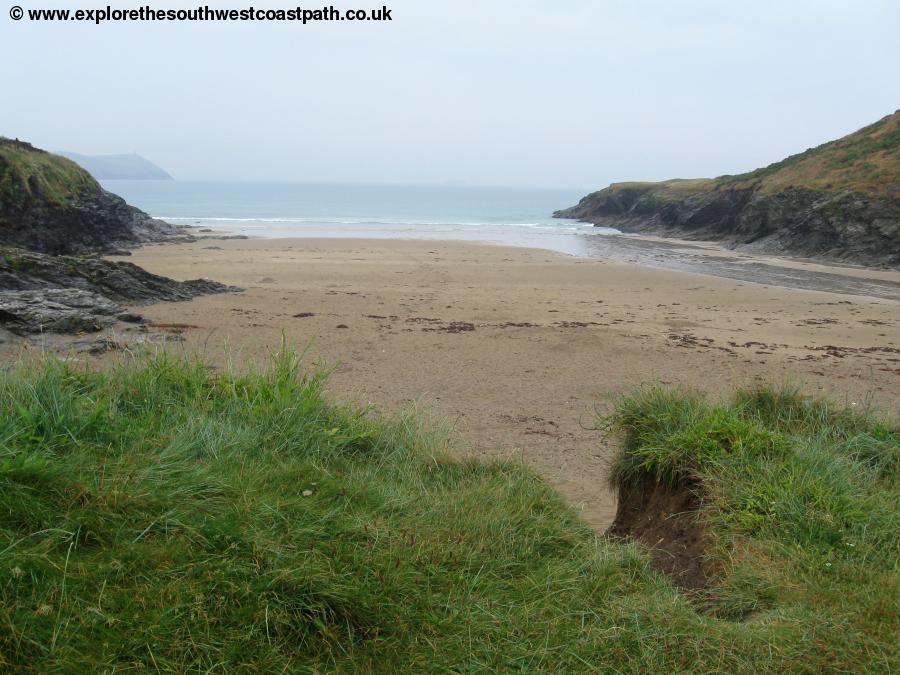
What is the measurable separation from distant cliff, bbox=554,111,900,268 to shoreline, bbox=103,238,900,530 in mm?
11722

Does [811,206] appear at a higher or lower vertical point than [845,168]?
lower

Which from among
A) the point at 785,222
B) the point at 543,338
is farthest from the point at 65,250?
the point at 785,222

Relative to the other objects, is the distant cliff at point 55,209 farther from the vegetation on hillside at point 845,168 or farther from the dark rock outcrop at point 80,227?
the vegetation on hillside at point 845,168

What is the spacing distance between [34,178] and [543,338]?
22.8 metres

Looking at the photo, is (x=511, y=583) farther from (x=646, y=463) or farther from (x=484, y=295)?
(x=484, y=295)

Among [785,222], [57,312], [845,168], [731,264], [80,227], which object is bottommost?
[731,264]

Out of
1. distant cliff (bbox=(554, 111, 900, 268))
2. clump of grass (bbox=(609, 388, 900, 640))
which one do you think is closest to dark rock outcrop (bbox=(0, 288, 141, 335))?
clump of grass (bbox=(609, 388, 900, 640))

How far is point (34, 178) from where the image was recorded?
84.0 ft

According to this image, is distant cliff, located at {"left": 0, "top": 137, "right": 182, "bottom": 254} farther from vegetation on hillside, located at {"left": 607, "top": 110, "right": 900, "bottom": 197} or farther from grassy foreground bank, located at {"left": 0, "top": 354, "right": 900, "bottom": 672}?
vegetation on hillside, located at {"left": 607, "top": 110, "right": 900, "bottom": 197}

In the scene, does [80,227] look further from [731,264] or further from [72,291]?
[731,264]

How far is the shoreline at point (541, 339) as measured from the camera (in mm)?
7594

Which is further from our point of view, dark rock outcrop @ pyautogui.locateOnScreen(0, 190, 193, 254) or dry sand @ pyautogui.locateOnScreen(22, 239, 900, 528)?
dark rock outcrop @ pyautogui.locateOnScreen(0, 190, 193, 254)

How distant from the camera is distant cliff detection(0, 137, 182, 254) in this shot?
23.9 meters

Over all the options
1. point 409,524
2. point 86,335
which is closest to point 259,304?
→ point 86,335
